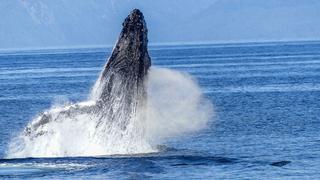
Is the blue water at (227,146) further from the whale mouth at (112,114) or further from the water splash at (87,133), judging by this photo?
the whale mouth at (112,114)

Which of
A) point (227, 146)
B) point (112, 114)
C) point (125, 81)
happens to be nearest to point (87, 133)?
point (112, 114)

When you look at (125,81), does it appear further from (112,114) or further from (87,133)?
(87,133)

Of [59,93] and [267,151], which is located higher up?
[59,93]

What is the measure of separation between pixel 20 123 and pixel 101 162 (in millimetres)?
18169

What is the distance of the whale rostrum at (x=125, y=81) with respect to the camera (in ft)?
109

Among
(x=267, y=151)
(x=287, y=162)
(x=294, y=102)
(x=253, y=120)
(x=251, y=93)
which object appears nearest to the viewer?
(x=287, y=162)

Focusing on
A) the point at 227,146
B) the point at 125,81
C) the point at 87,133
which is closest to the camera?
the point at 125,81

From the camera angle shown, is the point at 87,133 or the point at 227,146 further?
the point at 227,146

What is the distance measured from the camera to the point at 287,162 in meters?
33.2

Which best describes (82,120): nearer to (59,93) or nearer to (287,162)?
(287,162)

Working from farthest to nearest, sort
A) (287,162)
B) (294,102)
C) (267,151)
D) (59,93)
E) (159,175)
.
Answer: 1. (59,93)
2. (294,102)
3. (267,151)
4. (287,162)
5. (159,175)

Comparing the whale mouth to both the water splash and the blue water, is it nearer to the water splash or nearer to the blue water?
the water splash

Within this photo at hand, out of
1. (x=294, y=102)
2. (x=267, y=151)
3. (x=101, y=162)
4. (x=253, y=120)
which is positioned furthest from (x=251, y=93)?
(x=101, y=162)

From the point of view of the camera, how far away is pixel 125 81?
33375 mm
